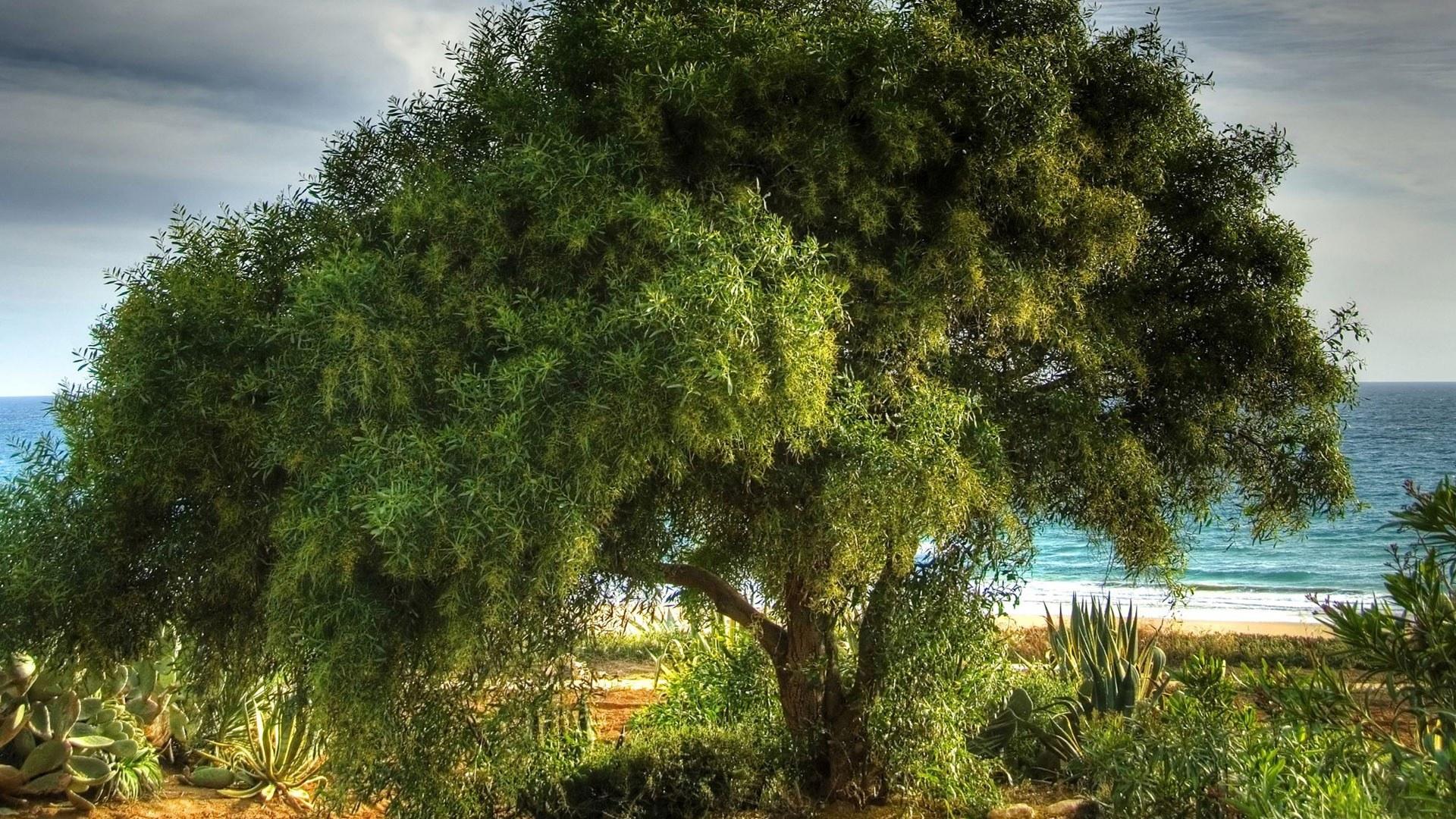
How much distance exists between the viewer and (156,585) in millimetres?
6328

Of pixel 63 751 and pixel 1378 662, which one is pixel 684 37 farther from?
pixel 63 751

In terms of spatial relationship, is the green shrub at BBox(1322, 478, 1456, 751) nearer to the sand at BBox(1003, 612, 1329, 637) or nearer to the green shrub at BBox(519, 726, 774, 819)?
the green shrub at BBox(519, 726, 774, 819)

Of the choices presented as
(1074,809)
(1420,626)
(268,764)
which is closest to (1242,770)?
(1420,626)

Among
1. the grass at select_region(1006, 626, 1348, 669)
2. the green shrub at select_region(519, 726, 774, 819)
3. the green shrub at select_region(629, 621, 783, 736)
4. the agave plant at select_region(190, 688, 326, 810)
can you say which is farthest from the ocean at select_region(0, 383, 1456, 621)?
the agave plant at select_region(190, 688, 326, 810)

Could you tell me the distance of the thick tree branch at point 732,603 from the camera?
269 inches

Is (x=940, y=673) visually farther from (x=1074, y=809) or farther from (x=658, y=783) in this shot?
(x=658, y=783)

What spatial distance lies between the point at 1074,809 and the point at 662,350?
4083 mm

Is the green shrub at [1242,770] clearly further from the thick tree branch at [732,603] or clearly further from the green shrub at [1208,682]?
the thick tree branch at [732,603]

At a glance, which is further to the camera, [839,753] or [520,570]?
[839,753]

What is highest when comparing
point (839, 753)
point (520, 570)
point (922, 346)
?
point (922, 346)

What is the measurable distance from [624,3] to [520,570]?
2874 mm

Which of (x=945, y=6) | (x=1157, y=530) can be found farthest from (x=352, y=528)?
(x=1157, y=530)

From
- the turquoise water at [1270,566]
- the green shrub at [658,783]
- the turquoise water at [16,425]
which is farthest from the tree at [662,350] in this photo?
the turquoise water at [16,425]

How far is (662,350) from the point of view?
505cm
